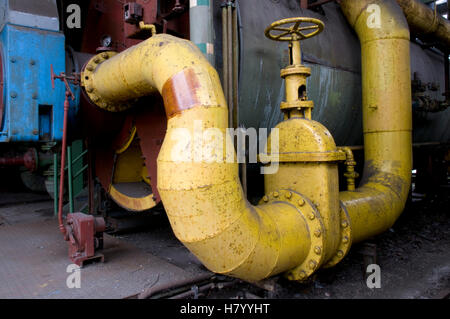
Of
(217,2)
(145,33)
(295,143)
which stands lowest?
(295,143)

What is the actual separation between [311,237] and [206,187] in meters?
0.87

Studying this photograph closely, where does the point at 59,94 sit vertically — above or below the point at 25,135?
above

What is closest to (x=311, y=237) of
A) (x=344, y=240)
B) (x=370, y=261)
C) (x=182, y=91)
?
(x=344, y=240)

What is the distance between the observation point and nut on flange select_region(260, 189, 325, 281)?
226 centimetres

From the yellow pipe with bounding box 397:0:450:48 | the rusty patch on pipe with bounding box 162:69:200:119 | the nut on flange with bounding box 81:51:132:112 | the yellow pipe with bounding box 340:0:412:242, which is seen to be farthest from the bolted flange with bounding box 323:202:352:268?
the yellow pipe with bounding box 397:0:450:48

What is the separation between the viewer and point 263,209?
2250 mm

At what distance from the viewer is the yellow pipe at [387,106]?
3.23 metres

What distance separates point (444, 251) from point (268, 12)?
297 cm

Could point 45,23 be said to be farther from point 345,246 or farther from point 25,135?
point 345,246

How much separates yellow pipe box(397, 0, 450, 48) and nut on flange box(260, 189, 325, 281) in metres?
2.80

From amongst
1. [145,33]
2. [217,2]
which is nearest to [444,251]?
[217,2]

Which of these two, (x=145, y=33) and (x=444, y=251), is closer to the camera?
(x=145, y=33)

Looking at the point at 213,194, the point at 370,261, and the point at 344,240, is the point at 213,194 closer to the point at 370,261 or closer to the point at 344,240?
the point at 344,240

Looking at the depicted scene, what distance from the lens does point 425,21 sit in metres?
4.25
